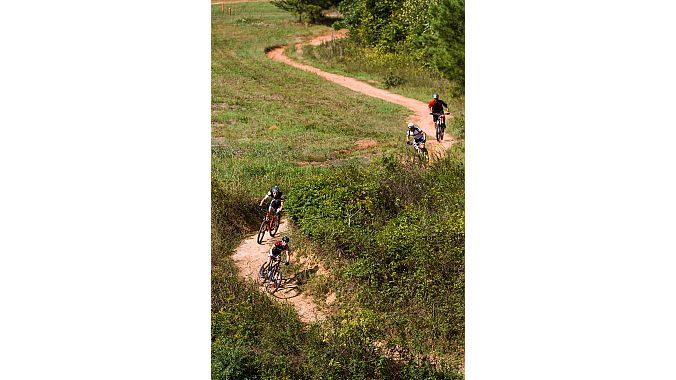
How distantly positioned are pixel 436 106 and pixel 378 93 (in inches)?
38.6

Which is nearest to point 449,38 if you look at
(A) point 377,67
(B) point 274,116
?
(A) point 377,67

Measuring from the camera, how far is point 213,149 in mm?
11812

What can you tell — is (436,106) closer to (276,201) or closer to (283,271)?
(276,201)

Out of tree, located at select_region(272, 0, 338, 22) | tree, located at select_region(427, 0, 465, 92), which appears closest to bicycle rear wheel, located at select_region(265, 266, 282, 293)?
tree, located at select_region(427, 0, 465, 92)

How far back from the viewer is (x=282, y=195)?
38.1ft

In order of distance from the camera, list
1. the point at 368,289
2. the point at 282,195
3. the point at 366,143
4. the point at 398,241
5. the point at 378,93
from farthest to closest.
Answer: the point at 378,93
the point at 366,143
the point at 282,195
the point at 398,241
the point at 368,289

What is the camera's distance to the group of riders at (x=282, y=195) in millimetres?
11461

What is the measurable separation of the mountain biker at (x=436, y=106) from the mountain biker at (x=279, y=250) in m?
2.09

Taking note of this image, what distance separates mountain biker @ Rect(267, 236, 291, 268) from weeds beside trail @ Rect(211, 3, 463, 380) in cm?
12

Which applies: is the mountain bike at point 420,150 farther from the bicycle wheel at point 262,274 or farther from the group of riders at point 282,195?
the bicycle wheel at point 262,274

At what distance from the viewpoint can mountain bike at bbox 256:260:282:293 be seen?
11.4 meters

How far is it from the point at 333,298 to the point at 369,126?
204 centimetres

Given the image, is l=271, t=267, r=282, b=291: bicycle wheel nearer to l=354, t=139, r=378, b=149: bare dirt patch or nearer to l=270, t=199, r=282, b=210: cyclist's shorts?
l=270, t=199, r=282, b=210: cyclist's shorts

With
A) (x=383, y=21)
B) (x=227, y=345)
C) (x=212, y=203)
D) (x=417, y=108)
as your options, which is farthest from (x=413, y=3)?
(x=227, y=345)
